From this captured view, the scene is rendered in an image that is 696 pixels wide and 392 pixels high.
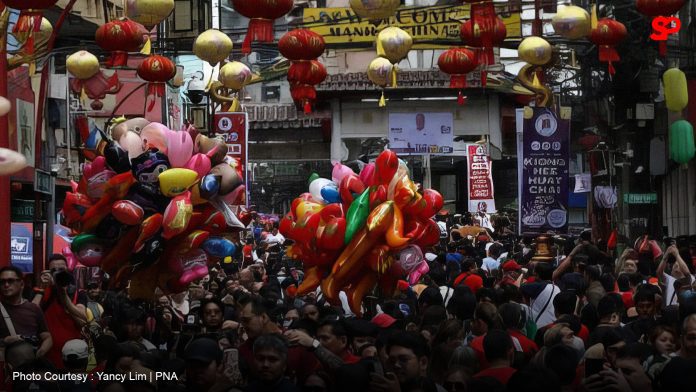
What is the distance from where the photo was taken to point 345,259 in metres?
13.8

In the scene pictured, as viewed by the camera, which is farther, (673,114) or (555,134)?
(673,114)

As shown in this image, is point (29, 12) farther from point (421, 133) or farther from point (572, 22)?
point (421, 133)

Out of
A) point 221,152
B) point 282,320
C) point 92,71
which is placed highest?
point 92,71

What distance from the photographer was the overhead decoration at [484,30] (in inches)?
504

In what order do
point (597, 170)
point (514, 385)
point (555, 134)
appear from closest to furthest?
point (514, 385) < point (555, 134) < point (597, 170)

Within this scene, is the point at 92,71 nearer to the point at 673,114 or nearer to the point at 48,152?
the point at 48,152

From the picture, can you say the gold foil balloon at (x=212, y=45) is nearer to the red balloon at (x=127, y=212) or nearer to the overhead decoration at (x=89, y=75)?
the overhead decoration at (x=89, y=75)

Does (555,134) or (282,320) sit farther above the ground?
(555,134)

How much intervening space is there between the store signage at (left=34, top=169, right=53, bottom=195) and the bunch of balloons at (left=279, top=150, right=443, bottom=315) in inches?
250

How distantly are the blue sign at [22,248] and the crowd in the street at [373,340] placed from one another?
5.28 metres

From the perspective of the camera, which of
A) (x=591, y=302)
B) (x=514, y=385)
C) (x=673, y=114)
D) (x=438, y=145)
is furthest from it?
(x=438, y=145)

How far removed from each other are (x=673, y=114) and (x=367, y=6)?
1405 cm

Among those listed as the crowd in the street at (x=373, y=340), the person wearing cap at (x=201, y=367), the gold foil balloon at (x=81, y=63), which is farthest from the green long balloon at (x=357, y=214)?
the person wearing cap at (x=201, y=367)

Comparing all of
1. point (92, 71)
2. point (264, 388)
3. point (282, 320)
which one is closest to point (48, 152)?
point (92, 71)
